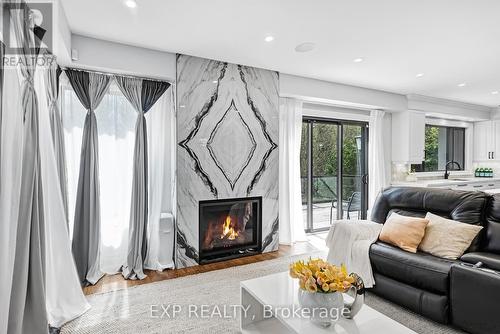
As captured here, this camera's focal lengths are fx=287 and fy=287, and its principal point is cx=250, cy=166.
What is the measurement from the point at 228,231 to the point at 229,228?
0.14 ft

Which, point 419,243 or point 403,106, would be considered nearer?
point 419,243

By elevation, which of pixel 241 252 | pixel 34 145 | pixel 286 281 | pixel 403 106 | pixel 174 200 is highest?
pixel 403 106

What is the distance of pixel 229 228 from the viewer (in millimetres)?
3957

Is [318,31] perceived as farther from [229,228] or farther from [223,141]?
[229,228]

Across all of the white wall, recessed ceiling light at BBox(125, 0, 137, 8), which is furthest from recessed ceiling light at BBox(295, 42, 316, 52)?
recessed ceiling light at BBox(125, 0, 137, 8)

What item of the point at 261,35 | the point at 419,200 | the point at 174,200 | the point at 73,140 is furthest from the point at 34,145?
the point at 419,200

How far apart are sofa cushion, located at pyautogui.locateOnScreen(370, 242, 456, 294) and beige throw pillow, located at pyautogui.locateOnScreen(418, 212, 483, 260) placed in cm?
10

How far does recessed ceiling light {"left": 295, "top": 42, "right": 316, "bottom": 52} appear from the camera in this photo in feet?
10.3

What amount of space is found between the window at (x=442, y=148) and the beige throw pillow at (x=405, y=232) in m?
4.01

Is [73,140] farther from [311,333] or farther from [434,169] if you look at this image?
[434,169]

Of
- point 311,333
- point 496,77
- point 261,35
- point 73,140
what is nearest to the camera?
point 311,333

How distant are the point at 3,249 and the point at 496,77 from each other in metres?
6.12

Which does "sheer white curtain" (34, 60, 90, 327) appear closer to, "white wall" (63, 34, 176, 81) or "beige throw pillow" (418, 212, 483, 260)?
"white wall" (63, 34, 176, 81)

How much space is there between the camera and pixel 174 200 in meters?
3.56
